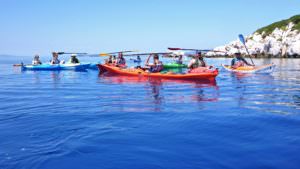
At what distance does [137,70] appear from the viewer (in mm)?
22984

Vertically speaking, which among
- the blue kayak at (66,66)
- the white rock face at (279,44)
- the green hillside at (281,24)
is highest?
the green hillside at (281,24)

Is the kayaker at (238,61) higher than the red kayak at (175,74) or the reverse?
higher

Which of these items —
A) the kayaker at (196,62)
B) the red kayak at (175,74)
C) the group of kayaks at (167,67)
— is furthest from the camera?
the kayaker at (196,62)

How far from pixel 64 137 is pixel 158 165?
2656 millimetres

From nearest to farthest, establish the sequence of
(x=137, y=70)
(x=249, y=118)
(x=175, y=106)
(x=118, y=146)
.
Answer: (x=118, y=146) → (x=249, y=118) → (x=175, y=106) → (x=137, y=70)

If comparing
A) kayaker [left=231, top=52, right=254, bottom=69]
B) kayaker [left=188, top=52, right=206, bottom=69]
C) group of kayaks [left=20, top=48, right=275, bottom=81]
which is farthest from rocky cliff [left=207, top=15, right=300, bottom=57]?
kayaker [left=188, top=52, right=206, bottom=69]

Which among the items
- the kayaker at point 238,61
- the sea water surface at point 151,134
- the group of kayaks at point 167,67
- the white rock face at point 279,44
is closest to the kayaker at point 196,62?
the group of kayaks at point 167,67

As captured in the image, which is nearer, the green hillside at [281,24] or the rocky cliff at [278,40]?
the rocky cliff at [278,40]

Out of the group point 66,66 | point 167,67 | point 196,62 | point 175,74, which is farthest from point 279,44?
point 175,74

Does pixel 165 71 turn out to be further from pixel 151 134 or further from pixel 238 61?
pixel 151 134

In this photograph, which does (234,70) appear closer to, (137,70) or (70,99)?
(137,70)

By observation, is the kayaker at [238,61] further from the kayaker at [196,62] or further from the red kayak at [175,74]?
the red kayak at [175,74]

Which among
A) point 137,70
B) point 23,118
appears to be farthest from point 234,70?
point 23,118

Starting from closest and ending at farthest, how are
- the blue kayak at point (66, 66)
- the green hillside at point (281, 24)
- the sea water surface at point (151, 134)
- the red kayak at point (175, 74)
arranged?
the sea water surface at point (151, 134) < the red kayak at point (175, 74) < the blue kayak at point (66, 66) < the green hillside at point (281, 24)
